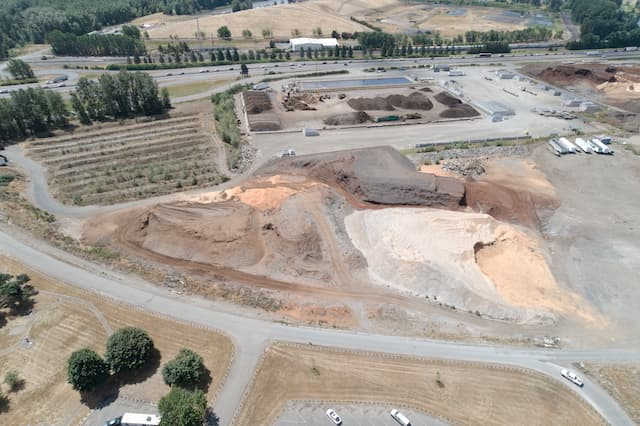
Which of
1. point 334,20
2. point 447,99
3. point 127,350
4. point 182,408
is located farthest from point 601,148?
point 334,20

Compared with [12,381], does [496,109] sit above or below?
above

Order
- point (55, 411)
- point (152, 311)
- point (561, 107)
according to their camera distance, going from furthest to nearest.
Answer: point (561, 107)
point (152, 311)
point (55, 411)

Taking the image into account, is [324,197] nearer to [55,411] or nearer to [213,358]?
[213,358]

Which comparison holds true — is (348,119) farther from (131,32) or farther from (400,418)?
(131,32)

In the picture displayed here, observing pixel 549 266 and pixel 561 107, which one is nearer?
pixel 549 266

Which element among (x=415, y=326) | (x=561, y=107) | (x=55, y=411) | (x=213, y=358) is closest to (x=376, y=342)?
(x=415, y=326)

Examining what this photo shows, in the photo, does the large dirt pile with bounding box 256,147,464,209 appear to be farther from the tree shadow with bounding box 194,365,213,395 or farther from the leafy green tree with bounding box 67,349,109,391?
the leafy green tree with bounding box 67,349,109,391

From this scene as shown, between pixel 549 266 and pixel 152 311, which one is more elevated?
pixel 152 311
